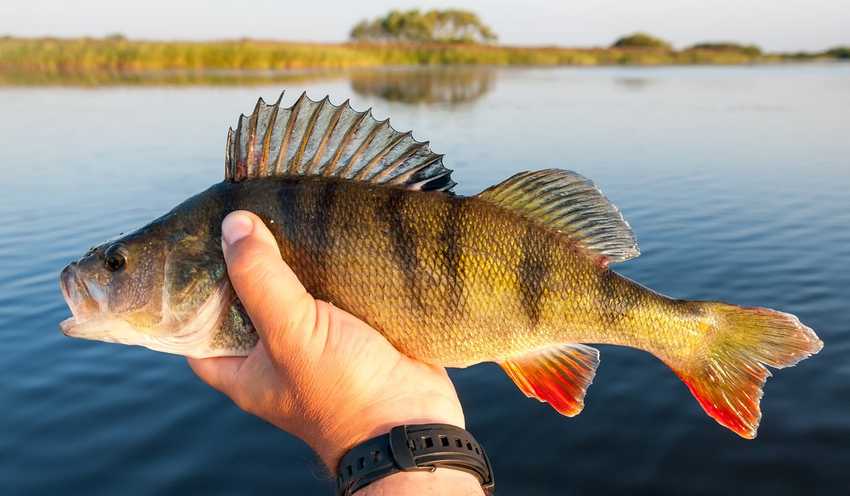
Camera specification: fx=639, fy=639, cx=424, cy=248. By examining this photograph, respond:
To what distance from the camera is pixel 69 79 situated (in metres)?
41.1

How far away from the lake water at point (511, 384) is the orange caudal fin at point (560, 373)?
133 cm

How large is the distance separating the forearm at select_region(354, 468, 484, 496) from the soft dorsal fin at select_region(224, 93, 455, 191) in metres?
1.16

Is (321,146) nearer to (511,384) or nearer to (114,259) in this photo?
(114,259)

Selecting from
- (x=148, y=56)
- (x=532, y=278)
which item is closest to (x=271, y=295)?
(x=532, y=278)

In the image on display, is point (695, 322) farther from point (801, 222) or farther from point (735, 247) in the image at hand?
point (801, 222)

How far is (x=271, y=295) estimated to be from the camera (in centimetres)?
228

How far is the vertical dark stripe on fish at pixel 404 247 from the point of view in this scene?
2.56 meters

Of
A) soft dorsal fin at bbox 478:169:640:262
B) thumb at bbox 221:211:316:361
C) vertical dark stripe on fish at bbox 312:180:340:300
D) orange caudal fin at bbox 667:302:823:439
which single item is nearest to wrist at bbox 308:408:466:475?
thumb at bbox 221:211:316:361

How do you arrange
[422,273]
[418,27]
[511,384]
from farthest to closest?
1. [418,27]
2. [511,384]
3. [422,273]

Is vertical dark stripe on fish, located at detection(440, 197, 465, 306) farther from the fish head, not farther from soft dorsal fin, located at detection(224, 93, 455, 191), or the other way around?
the fish head

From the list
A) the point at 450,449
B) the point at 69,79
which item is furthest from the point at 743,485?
the point at 69,79

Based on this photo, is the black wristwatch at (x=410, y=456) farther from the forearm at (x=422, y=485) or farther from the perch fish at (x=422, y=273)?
the perch fish at (x=422, y=273)

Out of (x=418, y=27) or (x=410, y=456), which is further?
(x=418, y=27)

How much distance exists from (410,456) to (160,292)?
1.31m
